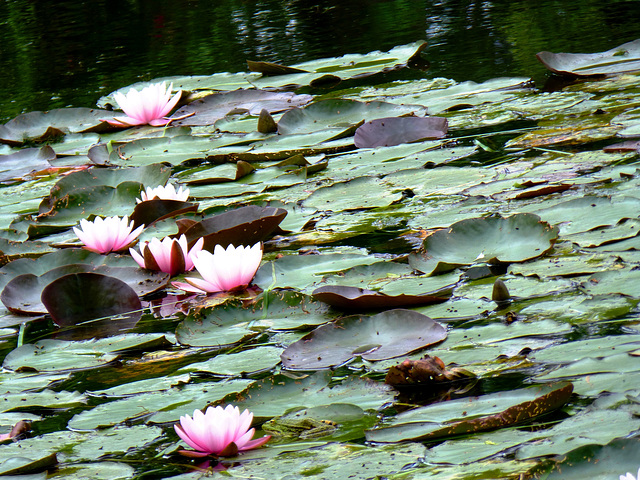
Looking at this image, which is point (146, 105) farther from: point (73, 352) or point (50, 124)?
point (73, 352)

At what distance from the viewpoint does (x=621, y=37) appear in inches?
145

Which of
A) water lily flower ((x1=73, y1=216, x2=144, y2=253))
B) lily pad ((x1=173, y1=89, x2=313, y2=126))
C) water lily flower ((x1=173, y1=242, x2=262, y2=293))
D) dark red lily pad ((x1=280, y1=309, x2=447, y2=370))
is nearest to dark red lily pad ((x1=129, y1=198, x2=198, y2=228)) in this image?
water lily flower ((x1=73, y1=216, x2=144, y2=253))

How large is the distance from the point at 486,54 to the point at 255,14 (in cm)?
298

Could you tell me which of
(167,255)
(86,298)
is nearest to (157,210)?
(167,255)

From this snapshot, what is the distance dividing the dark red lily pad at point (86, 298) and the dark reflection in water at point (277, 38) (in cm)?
214

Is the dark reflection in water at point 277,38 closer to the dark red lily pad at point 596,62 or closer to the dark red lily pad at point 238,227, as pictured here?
the dark red lily pad at point 596,62

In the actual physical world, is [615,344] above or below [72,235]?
above

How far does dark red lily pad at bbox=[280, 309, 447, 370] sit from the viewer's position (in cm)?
133

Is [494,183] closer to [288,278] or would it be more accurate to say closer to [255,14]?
[288,278]

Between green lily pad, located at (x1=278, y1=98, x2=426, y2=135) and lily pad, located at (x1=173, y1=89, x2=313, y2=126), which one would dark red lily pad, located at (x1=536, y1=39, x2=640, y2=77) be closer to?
green lily pad, located at (x1=278, y1=98, x2=426, y2=135)

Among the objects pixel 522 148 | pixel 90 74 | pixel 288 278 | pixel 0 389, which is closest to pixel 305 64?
pixel 90 74

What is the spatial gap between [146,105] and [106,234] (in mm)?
1478

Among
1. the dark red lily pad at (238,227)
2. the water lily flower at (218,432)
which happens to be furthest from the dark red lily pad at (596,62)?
the water lily flower at (218,432)

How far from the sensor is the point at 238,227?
187 centimetres
